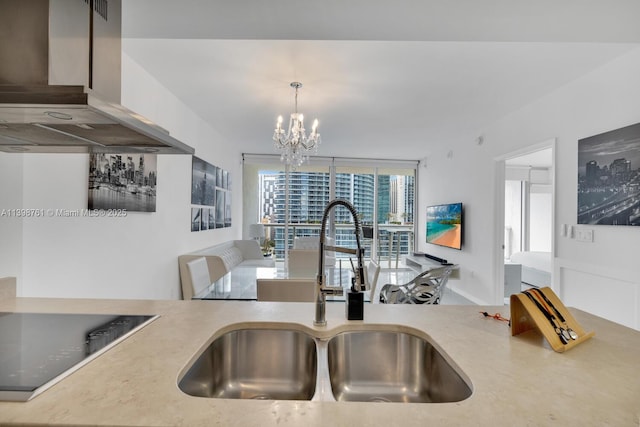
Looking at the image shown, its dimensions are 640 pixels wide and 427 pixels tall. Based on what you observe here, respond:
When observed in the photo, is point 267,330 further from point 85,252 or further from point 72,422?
point 85,252

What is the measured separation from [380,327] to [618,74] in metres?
2.77

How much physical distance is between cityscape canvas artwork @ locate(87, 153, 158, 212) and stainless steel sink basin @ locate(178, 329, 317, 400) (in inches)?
65.5

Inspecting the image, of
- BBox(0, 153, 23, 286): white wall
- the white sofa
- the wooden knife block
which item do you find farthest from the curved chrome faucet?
the white sofa

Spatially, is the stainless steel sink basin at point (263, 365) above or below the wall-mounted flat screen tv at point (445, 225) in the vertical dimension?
below

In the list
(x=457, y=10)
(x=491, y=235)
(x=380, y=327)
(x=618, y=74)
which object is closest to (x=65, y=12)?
(x=380, y=327)

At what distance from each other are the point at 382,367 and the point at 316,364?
9.6 inches

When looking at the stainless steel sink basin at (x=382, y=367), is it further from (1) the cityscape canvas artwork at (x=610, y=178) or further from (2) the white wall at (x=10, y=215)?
(1) the cityscape canvas artwork at (x=610, y=178)

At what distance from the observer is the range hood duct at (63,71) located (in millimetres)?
773

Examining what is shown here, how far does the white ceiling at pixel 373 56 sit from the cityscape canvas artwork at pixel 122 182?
0.83 metres

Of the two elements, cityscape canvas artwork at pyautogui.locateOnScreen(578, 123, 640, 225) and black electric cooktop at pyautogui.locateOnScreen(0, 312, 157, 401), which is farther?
cityscape canvas artwork at pyautogui.locateOnScreen(578, 123, 640, 225)

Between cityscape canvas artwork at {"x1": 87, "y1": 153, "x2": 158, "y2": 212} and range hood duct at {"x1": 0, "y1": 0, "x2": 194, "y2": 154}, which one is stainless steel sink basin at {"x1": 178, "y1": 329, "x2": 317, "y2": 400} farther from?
cityscape canvas artwork at {"x1": 87, "y1": 153, "x2": 158, "y2": 212}

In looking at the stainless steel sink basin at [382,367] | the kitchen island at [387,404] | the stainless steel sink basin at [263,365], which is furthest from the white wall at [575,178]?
the stainless steel sink basin at [263,365]

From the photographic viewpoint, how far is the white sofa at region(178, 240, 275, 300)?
3.17 metres

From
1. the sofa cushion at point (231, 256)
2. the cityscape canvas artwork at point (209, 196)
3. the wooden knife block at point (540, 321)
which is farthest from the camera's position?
the sofa cushion at point (231, 256)
